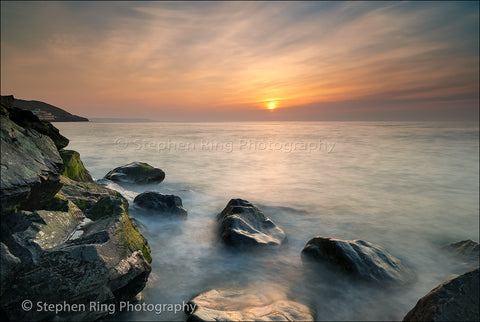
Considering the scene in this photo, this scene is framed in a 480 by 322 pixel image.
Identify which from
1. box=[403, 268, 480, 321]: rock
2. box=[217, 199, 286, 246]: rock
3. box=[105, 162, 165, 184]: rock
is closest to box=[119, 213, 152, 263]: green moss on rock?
box=[217, 199, 286, 246]: rock

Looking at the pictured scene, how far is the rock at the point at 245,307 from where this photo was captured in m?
3.24

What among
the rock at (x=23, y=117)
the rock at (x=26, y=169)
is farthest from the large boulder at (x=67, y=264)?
the rock at (x=23, y=117)

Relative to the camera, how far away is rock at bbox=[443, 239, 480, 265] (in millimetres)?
5727

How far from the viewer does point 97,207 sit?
4629mm

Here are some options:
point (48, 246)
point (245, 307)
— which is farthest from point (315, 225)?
point (48, 246)

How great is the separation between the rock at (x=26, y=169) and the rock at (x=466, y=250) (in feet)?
27.8

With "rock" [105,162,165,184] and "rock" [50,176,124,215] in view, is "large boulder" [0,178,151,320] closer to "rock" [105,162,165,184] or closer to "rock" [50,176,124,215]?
"rock" [50,176,124,215]

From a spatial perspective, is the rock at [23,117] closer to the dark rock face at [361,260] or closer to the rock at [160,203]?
the rock at [160,203]

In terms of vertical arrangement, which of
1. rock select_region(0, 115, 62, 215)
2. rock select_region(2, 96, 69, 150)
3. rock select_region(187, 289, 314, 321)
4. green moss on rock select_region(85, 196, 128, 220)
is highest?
rock select_region(2, 96, 69, 150)

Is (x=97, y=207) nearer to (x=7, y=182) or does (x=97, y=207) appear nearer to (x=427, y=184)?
(x=7, y=182)

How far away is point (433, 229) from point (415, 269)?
325 cm

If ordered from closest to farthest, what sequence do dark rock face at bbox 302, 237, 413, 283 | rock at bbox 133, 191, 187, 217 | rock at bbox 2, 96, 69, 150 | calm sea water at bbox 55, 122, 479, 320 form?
rock at bbox 2, 96, 69, 150
calm sea water at bbox 55, 122, 479, 320
dark rock face at bbox 302, 237, 413, 283
rock at bbox 133, 191, 187, 217

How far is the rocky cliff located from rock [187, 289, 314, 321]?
3.26 feet

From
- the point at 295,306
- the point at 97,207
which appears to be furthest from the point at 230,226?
the point at 97,207
